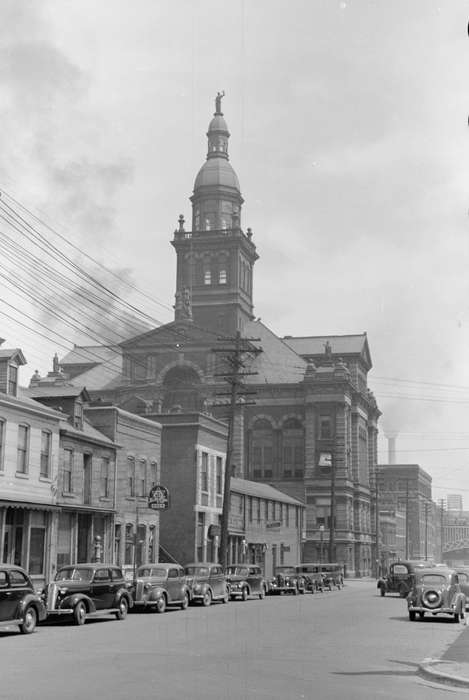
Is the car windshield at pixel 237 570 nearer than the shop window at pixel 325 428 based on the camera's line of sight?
Yes

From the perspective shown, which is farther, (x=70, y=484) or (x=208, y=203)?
(x=208, y=203)

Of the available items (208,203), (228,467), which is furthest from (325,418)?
(228,467)

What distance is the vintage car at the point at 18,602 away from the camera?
74.2 feet

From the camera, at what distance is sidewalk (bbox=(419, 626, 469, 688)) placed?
14.8 meters

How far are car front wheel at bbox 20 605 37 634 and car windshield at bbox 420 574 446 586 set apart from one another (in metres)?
11.7

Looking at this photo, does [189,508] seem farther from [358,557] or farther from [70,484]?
[358,557]

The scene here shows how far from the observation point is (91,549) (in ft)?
141

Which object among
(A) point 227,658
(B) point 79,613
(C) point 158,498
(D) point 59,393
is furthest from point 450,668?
(D) point 59,393

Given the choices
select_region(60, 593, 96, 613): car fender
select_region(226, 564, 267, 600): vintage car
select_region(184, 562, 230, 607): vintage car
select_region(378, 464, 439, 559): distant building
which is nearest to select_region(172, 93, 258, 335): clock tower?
select_region(378, 464, 439, 559): distant building

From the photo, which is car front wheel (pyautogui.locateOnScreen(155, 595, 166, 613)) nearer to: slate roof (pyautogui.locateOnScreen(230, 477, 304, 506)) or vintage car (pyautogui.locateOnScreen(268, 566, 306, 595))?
vintage car (pyautogui.locateOnScreen(268, 566, 306, 595))

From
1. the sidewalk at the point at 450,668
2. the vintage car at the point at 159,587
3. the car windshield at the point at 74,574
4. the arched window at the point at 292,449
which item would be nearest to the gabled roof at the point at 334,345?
the arched window at the point at 292,449

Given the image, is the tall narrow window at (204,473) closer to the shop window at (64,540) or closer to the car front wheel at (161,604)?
the shop window at (64,540)

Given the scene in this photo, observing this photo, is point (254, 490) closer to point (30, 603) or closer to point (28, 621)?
point (30, 603)

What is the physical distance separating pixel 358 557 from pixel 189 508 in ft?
162
